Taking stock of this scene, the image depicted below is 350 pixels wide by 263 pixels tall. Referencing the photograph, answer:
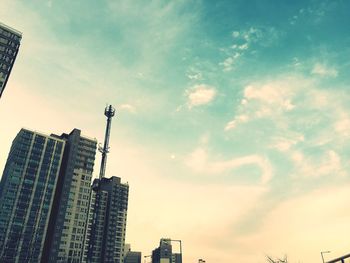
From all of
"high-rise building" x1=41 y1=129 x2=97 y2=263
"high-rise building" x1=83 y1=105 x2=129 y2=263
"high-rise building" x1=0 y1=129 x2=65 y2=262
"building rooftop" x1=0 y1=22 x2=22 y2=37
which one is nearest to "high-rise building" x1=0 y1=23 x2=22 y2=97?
"building rooftop" x1=0 y1=22 x2=22 y2=37

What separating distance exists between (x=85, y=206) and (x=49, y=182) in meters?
16.2

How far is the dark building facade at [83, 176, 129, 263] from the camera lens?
425 feet

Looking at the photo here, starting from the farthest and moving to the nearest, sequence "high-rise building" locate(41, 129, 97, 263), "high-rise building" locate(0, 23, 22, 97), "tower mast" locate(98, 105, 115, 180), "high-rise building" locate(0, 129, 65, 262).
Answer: "tower mast" locate(98, 105, 115, 180), "high-rise building" locate(41, 129, 97, 263), "high-rise building" locate(0, 129, 65, 262), "high-rise building" locate(0, 23, 22, 97)

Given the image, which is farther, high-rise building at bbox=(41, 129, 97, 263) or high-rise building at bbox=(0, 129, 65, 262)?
high-rise building at bbox=(41, 129, 97, 263)

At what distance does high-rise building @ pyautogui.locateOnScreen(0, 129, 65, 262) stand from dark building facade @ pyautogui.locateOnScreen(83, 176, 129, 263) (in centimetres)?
2310

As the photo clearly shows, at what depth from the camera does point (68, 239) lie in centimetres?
10444

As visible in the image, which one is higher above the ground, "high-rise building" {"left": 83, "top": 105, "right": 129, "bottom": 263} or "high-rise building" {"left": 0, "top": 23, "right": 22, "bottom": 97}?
"high-rise building" {"left": 0, "top": 23, "right": 22, "bottom": 97}

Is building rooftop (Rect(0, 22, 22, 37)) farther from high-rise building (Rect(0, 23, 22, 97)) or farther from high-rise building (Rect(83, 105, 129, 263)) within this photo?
high-rise building (Rect(83, 105, 129, 263))

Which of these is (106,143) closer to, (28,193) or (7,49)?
(28,193)

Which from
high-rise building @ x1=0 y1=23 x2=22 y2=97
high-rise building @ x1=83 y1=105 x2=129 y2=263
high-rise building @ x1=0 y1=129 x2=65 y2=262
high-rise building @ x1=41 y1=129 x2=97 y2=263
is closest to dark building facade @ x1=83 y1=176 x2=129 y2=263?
high-rise building @ x1=83 y1=105 x2=129 y2=263

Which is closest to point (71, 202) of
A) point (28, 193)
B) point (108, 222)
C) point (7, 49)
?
point (28, 193)

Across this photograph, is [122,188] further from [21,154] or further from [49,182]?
[21,154]

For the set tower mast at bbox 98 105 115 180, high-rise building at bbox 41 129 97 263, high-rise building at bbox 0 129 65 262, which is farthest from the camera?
tower mast at bbox 98 105 115 180

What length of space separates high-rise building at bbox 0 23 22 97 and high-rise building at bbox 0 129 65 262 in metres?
40.7
